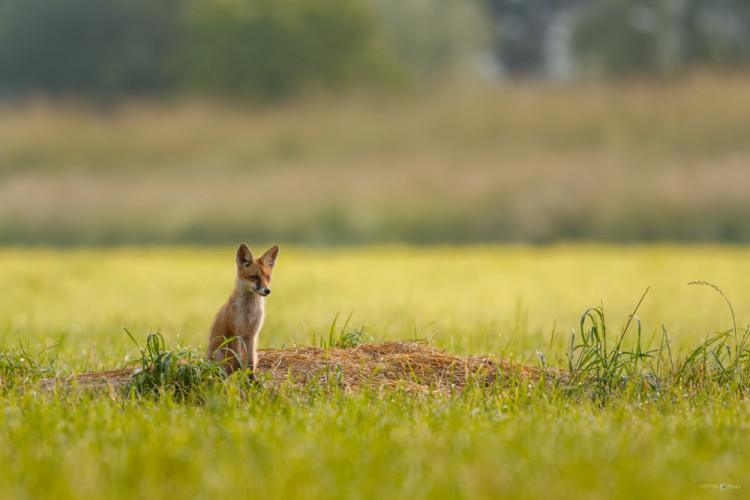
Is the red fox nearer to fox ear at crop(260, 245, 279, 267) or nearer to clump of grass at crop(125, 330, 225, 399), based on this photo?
fox ear at crop(260, 245, 279, 267)

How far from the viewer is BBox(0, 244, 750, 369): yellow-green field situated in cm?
948

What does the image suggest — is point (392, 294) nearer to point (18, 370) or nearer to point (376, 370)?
point (376, 370)

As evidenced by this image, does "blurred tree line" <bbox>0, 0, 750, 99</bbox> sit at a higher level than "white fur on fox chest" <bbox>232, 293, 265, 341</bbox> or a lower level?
higher

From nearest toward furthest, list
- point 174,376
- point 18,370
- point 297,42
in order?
1. point 174,376
2. point 18,370
3. point 297,42

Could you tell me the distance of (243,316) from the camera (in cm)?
638

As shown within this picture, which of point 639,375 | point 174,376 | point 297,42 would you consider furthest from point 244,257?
point 297,42

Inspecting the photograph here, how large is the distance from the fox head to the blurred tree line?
25.3m

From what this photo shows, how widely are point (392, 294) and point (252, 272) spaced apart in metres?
9.03

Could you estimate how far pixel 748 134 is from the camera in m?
27.0

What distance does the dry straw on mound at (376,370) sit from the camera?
638cm

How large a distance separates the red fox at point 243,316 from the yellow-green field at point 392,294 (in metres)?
1.14

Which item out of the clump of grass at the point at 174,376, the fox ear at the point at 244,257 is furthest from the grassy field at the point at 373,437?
the fox ear at the point at 244,257

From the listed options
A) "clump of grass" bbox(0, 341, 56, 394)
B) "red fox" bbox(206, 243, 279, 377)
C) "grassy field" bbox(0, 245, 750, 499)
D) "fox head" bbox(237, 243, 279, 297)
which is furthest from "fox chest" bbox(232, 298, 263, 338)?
"clump of grass" bbox(0, 341, 56, 394)

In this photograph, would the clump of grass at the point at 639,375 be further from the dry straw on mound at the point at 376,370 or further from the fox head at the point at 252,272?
the fox head at the point at 252,272
